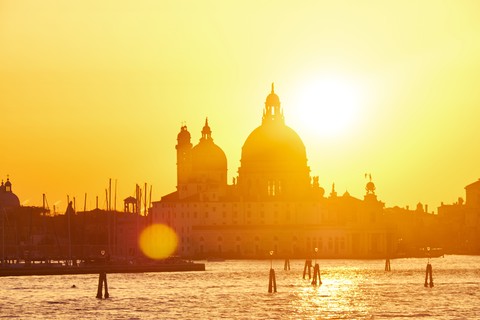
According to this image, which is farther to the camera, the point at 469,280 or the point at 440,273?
the point at 440,273

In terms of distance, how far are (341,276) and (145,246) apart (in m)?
58.4

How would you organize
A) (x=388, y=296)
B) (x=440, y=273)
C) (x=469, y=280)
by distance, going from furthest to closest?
1. (x=440, y=273)
2. (x=469, y=280)
3. (x=388, y=296)

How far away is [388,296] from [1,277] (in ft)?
151

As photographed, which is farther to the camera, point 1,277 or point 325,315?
point 1,277

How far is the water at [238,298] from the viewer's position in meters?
78.0

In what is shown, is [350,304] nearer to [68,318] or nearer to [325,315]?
[325,315]

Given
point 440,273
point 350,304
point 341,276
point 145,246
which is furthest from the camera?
point 145,246

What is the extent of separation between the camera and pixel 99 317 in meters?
76.1

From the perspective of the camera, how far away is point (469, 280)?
403 ft

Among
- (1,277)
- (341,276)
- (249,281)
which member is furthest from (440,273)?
(1,277)

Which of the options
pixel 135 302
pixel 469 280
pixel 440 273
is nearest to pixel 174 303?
pixel 135 302

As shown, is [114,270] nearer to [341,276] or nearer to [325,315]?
[341,276]

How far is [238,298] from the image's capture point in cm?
9225

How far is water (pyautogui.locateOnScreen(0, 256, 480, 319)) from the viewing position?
78.0 meters
